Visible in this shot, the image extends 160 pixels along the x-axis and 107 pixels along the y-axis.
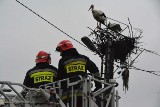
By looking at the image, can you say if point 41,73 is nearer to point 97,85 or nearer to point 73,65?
point 73,65

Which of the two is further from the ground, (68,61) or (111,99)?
(68,61)

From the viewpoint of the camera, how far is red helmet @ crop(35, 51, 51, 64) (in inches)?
440

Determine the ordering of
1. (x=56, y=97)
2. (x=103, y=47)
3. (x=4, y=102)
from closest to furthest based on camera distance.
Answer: (x=4, y=102), (x=56, y=97), (x=103, y=47)

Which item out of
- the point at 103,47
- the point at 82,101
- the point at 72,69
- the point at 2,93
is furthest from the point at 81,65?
the point at 103,47

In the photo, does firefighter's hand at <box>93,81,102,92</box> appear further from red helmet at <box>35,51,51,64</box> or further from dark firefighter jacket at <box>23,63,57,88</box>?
red helmet at <box>35,51,51,64</box>

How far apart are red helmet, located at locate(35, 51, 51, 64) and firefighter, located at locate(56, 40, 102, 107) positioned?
375 millimetres

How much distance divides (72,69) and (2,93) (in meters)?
1.95

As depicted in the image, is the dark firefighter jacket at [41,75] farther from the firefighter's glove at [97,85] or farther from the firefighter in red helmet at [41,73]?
the firefighter's glove at [97,85]

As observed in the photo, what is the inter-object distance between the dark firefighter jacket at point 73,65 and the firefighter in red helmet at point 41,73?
8.5 inches

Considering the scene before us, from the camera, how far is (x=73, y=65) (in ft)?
34.6

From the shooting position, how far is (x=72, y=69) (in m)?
10.5

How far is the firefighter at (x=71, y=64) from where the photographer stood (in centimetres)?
1053

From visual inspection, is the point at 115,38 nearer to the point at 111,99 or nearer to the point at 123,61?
the point at 123,61

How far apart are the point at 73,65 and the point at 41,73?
74 cm
